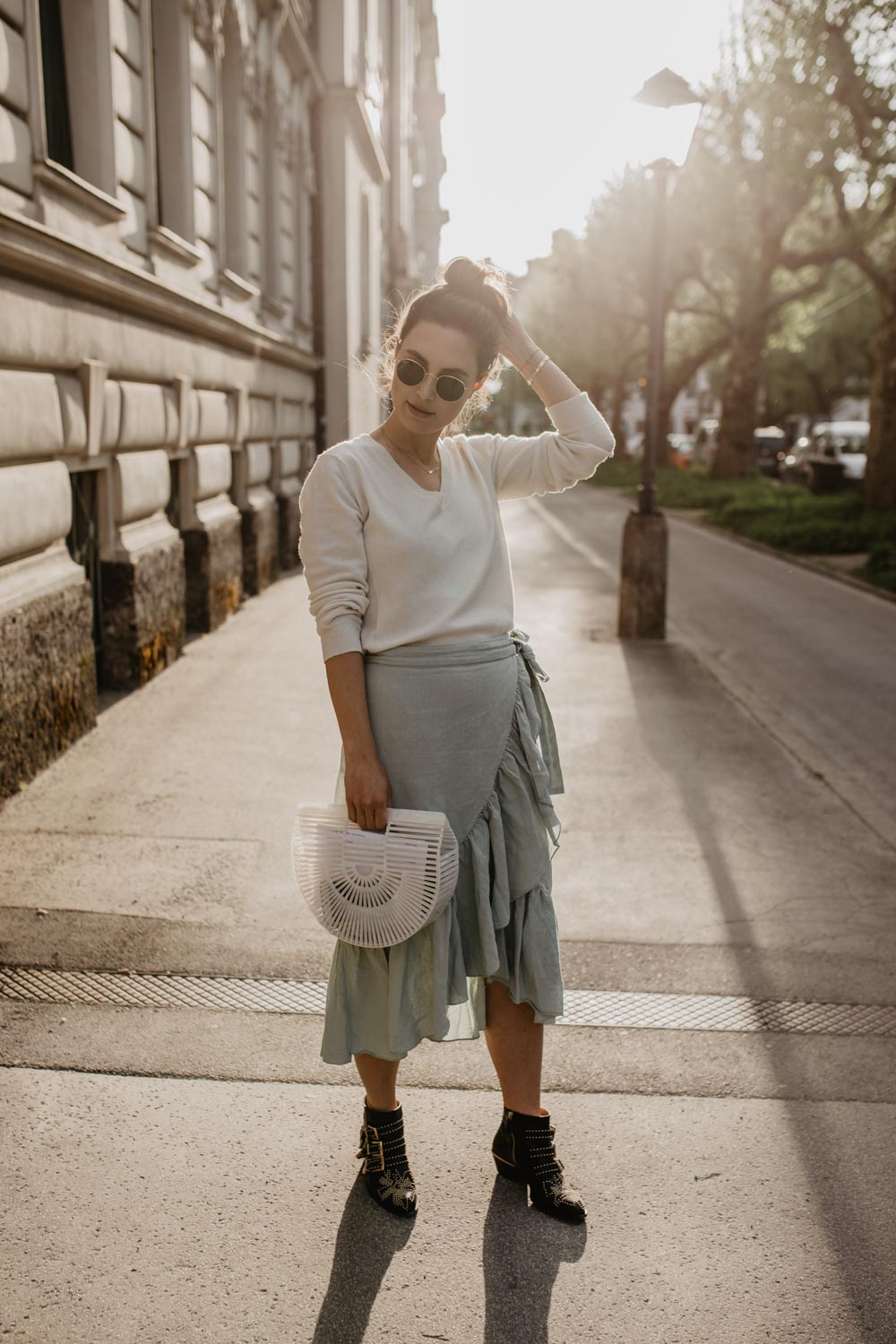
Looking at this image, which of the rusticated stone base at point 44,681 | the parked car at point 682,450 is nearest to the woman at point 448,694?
the rusticated stone base at point 44,681

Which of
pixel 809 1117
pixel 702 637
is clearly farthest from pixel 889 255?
pixel 809 1117

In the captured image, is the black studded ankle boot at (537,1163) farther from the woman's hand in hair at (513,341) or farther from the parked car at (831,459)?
the parked car at (831,459)

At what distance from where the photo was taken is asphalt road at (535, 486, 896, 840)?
722 cm

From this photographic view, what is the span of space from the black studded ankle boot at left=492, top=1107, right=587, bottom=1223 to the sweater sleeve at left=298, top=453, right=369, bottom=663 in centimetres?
119

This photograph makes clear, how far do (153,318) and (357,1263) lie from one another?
7.58 meters

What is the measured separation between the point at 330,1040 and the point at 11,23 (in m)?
5.65

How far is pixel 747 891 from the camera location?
16.3 feet

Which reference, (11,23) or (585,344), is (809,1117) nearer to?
(11,23)

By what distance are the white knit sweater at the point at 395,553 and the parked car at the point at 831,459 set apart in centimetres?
2837

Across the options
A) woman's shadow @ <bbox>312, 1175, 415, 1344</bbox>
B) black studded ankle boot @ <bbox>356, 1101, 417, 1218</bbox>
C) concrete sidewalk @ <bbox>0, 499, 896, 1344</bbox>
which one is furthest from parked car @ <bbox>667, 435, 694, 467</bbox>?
woman's shadow @ <bbox>312, 1175, 415, 1344</bbox>

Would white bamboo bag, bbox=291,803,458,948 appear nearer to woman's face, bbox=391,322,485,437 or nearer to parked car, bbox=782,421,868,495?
woman's face, bbox=391,322,485,437

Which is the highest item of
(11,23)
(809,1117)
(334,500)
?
(11,23)

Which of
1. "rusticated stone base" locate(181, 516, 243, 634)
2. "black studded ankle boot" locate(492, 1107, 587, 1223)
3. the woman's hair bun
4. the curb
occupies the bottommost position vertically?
"black studded ankle boot" locate(492, 1107, 587, 1223)

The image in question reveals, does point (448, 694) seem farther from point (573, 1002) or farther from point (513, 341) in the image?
point (573, 1002)
